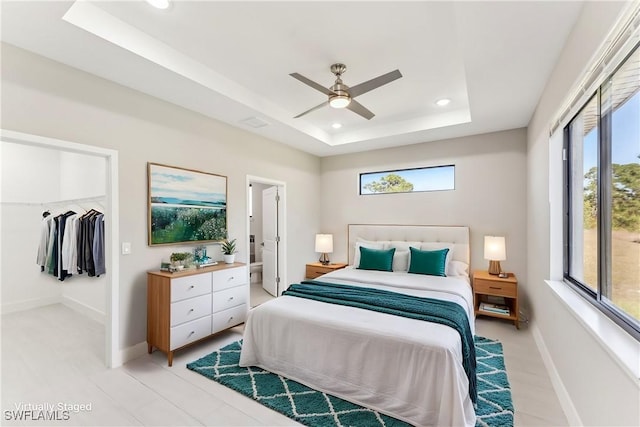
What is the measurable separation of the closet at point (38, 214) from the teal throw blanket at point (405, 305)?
3108 mm

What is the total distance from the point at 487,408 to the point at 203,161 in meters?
3.72

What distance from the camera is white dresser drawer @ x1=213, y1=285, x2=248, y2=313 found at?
3.20 m

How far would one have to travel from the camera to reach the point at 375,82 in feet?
7.57

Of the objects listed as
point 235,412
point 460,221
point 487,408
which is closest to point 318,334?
point 235,412

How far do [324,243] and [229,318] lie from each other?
7.34 ft

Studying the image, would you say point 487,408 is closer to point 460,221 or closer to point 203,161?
point 460,221

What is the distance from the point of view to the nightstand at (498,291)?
3.53 meters

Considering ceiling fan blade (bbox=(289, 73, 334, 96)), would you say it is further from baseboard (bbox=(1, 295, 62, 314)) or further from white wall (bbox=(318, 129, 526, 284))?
baseboard (bbox=(1, 295, 62, 314))

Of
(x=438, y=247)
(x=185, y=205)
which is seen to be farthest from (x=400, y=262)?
(x=185, y=205)

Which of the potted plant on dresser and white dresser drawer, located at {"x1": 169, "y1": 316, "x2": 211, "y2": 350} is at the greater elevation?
the potted plant on dresser

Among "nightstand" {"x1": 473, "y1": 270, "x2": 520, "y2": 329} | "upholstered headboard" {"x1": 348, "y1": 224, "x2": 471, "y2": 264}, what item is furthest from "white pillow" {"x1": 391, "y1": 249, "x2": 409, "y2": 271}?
"nightstand" {"x1": 473, "y1": 270, "x2": 520, "y2": 329}

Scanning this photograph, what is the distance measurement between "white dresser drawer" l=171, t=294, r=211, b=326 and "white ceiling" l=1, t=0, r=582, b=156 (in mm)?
2160

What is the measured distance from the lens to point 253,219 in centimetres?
680

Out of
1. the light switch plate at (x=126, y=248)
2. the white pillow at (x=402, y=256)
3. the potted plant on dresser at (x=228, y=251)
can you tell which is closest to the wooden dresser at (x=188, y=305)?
the potted plant on dresser at (x=228, y=251)
